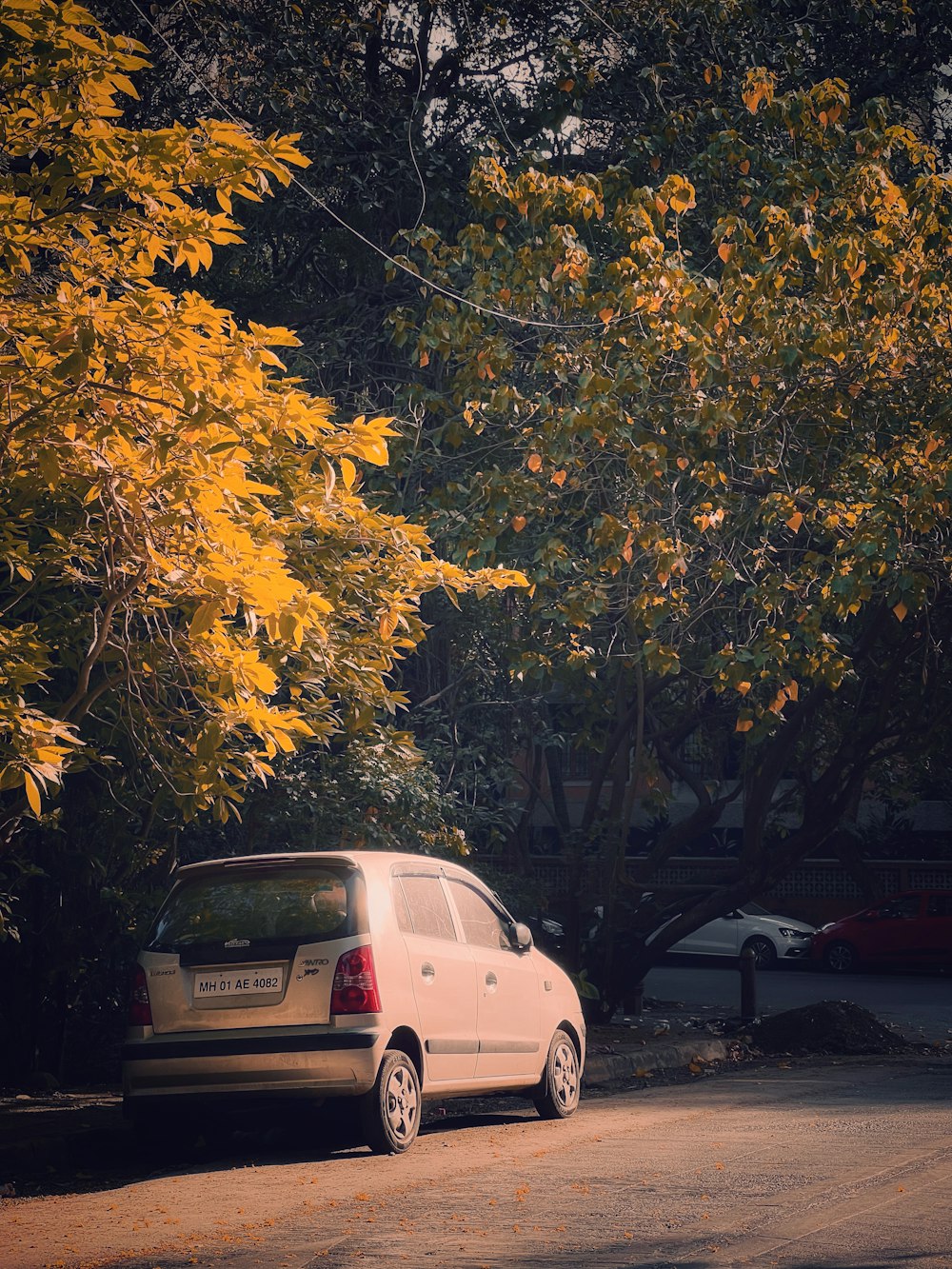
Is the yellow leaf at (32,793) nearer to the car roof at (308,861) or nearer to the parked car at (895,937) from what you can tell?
the car roof at (308,861)

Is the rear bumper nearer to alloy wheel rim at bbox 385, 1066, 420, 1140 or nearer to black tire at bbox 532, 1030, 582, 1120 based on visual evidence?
alloy wheel rim at bbox 385, 1066, 420, 1140

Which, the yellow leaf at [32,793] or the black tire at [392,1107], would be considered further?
the black tire at [392,1107]

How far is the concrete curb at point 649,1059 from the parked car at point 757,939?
1534 centimetres

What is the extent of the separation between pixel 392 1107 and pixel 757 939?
23.1m

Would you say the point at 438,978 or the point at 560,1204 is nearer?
the point at 560,1204

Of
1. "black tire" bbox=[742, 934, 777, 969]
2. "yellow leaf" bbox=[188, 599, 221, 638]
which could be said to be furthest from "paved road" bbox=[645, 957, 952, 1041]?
"yellow leaf" bbox=[188, 599, 221, 638]

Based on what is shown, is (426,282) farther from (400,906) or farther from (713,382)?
(400,906)

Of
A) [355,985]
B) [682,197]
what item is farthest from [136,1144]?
[682,197]

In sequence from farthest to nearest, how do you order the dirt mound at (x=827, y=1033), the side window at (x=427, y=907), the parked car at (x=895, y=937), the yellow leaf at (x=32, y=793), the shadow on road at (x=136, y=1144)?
the parked car at (x=895, y=937) < the dirt mound at (x=827, y=1033) < the side window at (x=427, y=907) < the shadow on road at (x=136, y=1144) < the yellow leaf at (x=32, y=793)

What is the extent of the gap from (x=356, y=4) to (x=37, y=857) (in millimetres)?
8594

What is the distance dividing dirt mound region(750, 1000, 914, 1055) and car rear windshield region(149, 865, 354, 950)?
842cm

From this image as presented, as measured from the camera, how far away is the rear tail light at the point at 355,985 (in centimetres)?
849

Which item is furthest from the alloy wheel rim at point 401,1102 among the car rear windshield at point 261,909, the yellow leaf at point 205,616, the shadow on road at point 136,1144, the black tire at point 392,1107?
the yellow leaf at point 205,616

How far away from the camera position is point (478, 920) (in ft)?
33.3
